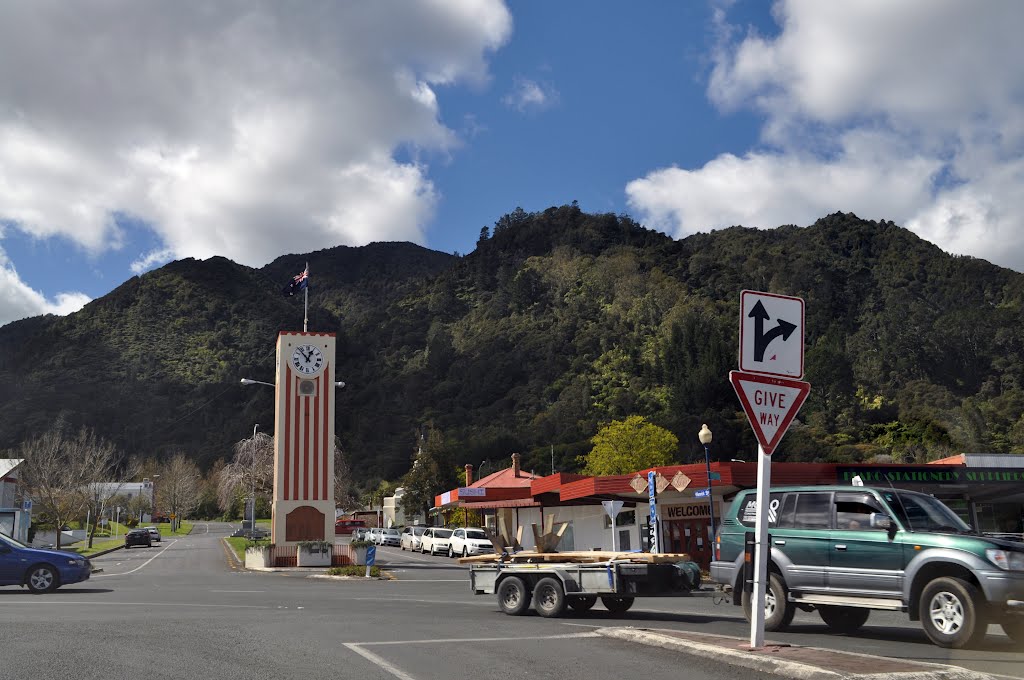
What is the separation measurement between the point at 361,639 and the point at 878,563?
6617mm

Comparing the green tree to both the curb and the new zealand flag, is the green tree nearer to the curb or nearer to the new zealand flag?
the new zealand flag

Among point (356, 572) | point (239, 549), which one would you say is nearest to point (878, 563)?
point (356, 572)

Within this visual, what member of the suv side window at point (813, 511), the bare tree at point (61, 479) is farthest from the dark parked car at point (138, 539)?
the suv side window at point (813, 511)

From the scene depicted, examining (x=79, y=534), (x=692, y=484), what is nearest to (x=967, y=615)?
(x=692, y=484)

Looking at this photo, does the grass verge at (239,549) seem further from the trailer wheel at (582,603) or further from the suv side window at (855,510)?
the suv side window at (855,510)

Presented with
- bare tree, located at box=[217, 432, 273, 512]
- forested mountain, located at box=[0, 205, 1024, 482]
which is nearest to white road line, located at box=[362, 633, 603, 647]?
bare tree, located at box=[217, 432, 273, 512]

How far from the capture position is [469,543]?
4775 centimetres

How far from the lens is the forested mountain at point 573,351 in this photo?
92688 millimetres

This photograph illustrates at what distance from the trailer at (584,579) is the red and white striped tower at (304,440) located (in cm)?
2642

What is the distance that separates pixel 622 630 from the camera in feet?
40.0

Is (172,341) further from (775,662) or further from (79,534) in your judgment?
(775,662)

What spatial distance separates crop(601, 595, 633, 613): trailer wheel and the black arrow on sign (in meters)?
7.41

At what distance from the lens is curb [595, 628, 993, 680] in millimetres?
8289

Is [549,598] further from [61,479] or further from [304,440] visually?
[61,479]
